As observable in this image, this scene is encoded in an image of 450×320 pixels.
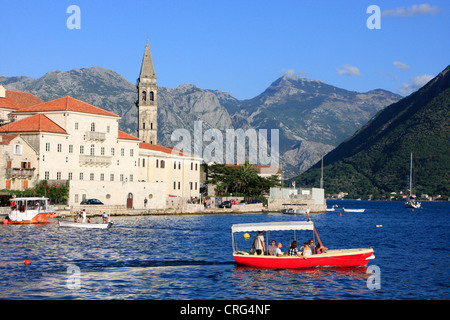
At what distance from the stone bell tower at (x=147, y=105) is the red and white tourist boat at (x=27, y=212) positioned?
5897 cm

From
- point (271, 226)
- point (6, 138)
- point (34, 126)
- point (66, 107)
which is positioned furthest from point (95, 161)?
point (271, 226)

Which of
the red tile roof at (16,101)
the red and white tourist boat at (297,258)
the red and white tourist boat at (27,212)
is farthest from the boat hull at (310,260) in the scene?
the red tile roof at (16,101)

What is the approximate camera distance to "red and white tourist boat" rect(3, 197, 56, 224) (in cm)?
6719

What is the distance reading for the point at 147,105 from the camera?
129m

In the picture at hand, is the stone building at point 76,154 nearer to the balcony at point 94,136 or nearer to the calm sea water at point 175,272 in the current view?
the balcony at point 94,136

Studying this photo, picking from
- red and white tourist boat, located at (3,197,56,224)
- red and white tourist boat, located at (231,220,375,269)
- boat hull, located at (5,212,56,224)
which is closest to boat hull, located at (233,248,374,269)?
red and white tourist boat, located at (231,220,375,269)

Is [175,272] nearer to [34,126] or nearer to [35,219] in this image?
[35,219]

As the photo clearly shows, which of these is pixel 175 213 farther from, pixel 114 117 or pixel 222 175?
pixel 222 175

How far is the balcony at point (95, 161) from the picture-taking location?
89.1 m

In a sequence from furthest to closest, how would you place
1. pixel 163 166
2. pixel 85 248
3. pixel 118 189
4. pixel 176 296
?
1. pixel 163 166
2. pixel 118 189
3. pixel 85 248
4. pixel 176 296

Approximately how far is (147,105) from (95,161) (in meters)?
40.3

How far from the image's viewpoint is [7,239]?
52.2 metres
